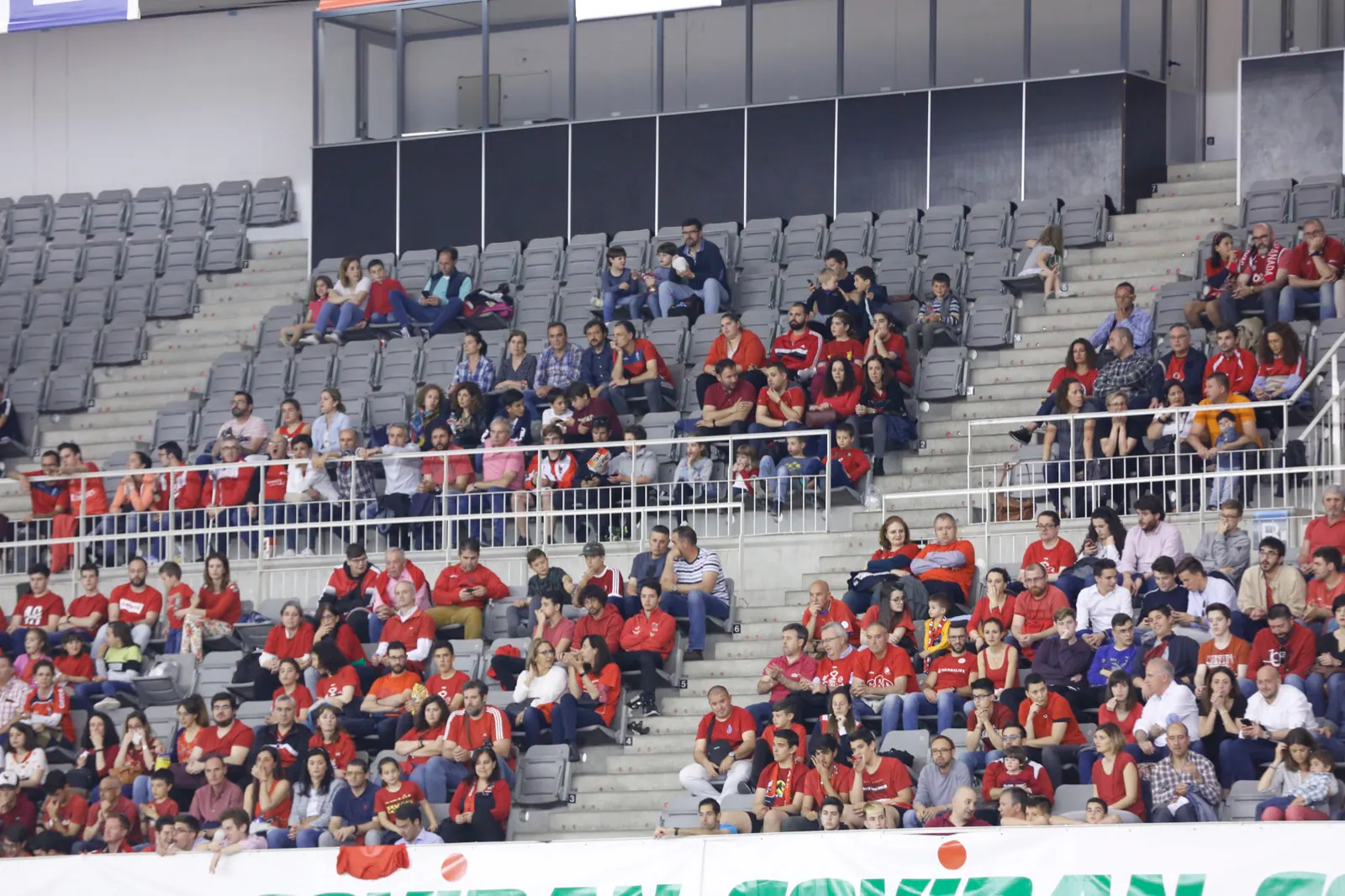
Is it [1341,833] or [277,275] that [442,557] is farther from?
[1341,833]

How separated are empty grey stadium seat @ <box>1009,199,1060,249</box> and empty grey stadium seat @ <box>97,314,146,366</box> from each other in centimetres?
937

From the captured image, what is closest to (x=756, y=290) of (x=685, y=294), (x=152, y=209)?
(x=685, y=294)

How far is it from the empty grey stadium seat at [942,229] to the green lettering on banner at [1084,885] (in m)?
9.82

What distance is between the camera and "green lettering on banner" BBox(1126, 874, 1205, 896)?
12.3 metres

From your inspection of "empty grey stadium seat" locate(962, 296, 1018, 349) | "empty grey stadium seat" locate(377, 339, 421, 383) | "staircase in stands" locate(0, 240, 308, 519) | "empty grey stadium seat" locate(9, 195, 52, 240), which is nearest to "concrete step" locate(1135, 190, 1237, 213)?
"empty grey stadium seat" locate(962, 296, 1018, 349)

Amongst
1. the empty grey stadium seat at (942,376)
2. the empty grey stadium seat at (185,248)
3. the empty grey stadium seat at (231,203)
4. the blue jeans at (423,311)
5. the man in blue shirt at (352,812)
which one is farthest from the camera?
the empty grey stadium seat at (231,203)

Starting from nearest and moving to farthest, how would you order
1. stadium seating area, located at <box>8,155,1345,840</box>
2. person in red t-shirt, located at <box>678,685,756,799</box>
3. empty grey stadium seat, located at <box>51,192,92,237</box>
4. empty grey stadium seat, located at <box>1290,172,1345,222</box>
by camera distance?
person in red t-shirt, located at <box>678,685,756,799</box>
stadium seating area, located at <box>8,155,1345,840</box>
empty grey stadium seat, located at <box>1290,172,1345,222</box>
empty grey stadium seat, located at <box>51,192,92,237</box>

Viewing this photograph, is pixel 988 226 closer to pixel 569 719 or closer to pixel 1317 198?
pixel 1317 198

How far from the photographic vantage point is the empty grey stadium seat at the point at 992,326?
796 inches

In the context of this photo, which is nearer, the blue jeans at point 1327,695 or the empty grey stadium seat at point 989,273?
the blue jeans at point 1327,695

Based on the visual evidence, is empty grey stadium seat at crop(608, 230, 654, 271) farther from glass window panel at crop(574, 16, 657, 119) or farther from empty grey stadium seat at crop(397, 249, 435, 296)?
glass window panel at crop(574, 16, 657, 119)

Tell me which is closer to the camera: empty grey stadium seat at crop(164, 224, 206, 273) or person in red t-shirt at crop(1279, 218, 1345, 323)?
person in red t-shirt at crop(1279, 218, 1345, 323)

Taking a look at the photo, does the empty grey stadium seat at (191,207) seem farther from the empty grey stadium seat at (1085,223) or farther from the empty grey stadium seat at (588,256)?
the empty grey stadium seat at (1085,223)

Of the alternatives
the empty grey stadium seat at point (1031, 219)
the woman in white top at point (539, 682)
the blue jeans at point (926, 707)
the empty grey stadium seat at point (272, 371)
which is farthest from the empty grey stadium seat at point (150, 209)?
the blue jeans at point (926, 707)
